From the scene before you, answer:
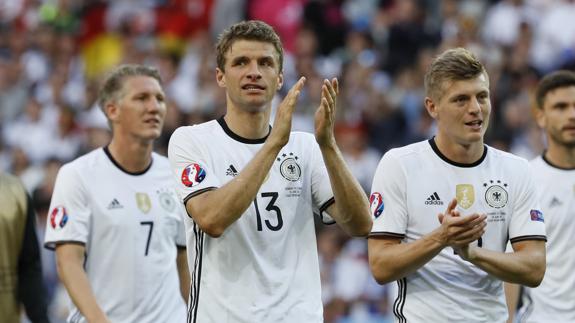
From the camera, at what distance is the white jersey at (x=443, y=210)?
6.79 m

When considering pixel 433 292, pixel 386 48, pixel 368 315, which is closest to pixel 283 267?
pixel 433 292

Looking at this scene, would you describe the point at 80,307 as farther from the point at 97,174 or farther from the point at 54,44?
the point at 54,44

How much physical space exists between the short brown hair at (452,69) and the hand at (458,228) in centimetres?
97

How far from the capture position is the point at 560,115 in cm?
883

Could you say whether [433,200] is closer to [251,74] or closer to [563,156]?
[251,74]

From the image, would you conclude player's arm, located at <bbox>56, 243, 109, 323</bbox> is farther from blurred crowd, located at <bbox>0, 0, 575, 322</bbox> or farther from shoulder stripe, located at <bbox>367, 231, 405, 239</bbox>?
blurred crowd, located at <bbox>0, 0, 575, 322</bbox>

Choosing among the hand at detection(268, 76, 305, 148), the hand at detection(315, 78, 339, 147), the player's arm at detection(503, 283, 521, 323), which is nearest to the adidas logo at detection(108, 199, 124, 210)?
the hand at detection(268, 76, 305, 148)

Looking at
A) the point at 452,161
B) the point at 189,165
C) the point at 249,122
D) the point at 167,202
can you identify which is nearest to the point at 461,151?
the point at 452,161

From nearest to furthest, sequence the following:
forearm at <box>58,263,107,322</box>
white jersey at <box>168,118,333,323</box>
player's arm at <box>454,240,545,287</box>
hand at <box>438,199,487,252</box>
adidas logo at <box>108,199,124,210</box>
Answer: hand at <box>438,199,487,252</box> → player's arm at <box>454,240,545,287</box> → white jersey at <box>168,118,333,323</box> → forearm at <box>58,263,107,322</box> → adidas logo at <box>108,199,124,210</box>

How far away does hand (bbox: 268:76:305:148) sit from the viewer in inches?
254

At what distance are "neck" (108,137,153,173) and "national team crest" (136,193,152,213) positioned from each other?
0.84 ft

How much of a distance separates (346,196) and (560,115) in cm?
278

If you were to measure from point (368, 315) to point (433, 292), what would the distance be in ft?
22.4

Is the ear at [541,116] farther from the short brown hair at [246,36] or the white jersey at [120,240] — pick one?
the white jersey at [120,240]
